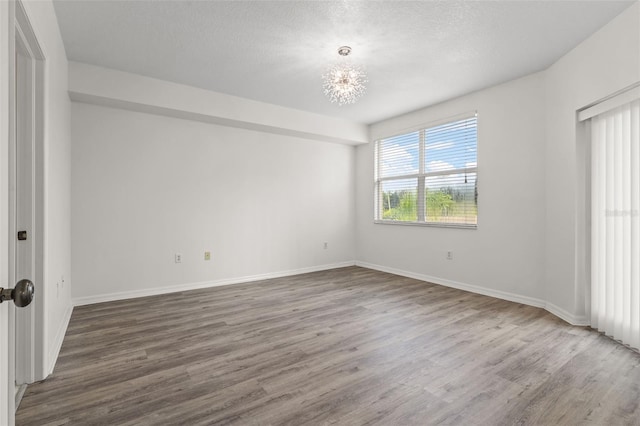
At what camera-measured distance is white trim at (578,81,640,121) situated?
2.52 m

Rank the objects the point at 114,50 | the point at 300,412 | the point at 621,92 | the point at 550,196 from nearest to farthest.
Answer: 1. the point at 300,412
2. the point at 621,92
3. the point at 114,50
4. the point at 550,196

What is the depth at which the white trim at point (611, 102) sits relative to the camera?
2518 millimetres

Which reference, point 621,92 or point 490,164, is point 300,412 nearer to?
point 621,92

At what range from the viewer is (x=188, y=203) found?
439 cm

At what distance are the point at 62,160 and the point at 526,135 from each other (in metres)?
4.89

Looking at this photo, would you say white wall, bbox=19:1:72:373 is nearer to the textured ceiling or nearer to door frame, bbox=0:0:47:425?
the textured ceiling

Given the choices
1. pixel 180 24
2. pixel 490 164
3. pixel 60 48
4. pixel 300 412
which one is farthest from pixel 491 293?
pixel 60 48

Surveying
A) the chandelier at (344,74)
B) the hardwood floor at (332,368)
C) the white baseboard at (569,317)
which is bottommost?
the hardwood floor at (332,368)

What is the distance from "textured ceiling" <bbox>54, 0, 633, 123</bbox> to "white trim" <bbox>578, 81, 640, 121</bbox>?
608 mm

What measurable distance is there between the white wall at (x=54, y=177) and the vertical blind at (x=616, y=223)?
424cm

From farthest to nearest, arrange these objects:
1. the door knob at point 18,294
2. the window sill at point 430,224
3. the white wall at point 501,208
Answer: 1. the window sill at point 430,224
2. the white wall at point 501,208
3. the door knob at point 18,294

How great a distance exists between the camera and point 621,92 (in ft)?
8.63
